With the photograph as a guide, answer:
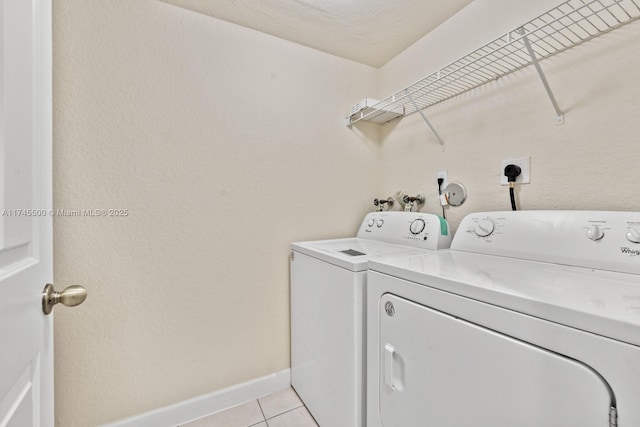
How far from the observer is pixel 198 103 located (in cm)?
136

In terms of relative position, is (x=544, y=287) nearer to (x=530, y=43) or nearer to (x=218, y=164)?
(x=530, y=43)

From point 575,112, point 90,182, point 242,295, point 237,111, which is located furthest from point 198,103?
point 575,112

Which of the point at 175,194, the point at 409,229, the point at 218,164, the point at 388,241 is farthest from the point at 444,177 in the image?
the point at 175,194

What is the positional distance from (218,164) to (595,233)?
157 cm

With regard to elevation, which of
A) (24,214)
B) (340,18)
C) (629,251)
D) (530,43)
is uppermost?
(340,18)

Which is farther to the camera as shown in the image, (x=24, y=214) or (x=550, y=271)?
A: (x=550, y=271)

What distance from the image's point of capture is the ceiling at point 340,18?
51.8 inches

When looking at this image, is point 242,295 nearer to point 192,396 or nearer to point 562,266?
point 192,396

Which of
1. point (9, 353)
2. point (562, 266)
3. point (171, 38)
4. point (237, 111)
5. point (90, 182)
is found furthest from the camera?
point (237, 111)

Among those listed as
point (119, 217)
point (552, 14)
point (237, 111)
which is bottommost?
point (119, 217)

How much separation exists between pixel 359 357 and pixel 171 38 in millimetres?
1730

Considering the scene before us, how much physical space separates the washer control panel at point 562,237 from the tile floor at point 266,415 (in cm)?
119

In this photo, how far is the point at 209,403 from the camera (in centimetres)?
136

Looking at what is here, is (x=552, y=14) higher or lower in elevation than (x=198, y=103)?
higher
